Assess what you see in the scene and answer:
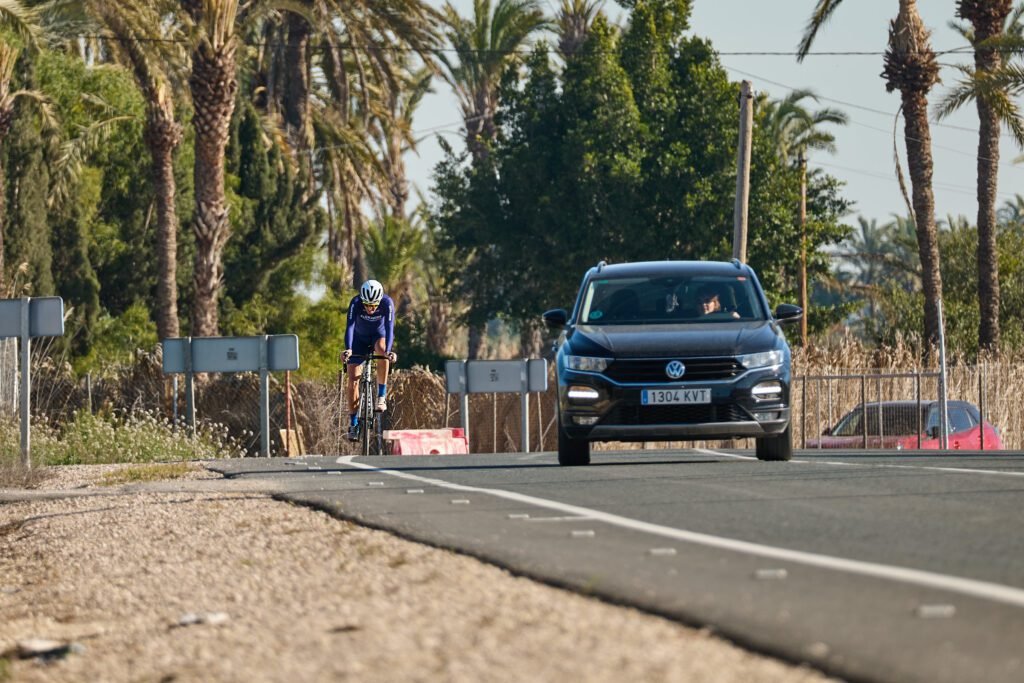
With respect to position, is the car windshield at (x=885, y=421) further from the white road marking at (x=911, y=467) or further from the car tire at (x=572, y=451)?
the car tire at (x=572, y=451)

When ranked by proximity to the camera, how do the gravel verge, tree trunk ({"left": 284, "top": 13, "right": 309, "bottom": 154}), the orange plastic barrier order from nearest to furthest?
the gravel verge, the orange plastic barrier, tree trunk ({"left": 284, "top": 13, "right": 309, "bottom": 154})

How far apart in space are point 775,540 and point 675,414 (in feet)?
18.7

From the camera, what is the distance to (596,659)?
5883 millimetres

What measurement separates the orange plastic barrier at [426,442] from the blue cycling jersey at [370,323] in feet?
15.5

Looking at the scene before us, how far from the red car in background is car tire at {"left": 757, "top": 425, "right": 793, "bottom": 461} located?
37.5 ft

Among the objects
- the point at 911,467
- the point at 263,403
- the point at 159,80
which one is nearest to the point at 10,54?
the point at 159,80

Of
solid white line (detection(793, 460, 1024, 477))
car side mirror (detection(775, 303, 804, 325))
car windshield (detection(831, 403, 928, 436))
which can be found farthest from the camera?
car windshield (detection(831, 403, 928, 436))

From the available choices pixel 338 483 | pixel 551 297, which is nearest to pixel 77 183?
pixel 551 297

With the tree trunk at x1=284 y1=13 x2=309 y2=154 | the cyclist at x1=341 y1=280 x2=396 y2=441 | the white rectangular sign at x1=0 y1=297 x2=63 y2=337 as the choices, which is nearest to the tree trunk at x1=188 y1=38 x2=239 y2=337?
the tree trunk at x1=284 y1=13 x2=309 y2=154

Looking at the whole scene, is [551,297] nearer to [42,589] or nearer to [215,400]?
[215,400]

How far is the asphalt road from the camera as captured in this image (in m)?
6.04

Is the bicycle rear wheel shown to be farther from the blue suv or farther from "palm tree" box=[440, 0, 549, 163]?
"palm tree" box=[440, 0, 549, 163]

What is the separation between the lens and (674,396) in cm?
1441

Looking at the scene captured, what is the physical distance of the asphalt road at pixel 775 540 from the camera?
19.8 feet
